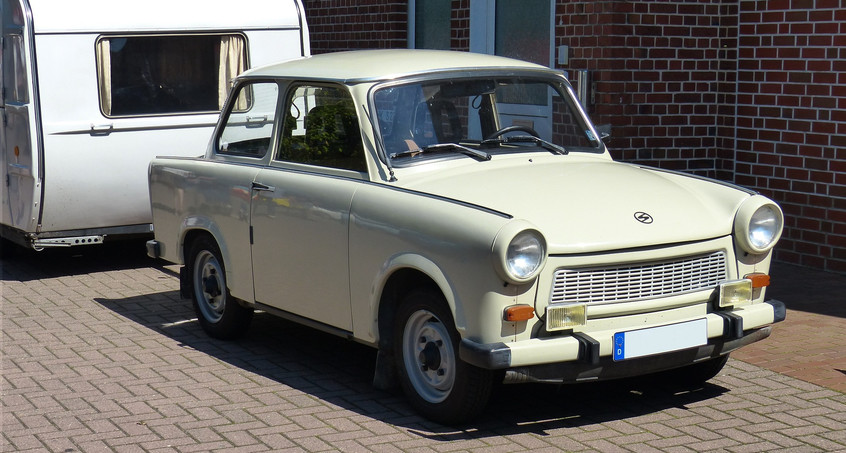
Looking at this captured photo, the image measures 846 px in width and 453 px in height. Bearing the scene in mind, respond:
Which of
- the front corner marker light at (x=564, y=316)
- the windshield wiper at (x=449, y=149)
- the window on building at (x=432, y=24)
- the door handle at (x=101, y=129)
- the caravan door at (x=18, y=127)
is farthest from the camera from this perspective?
the window on building at (x=432, y=24)

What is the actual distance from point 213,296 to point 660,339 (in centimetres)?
315

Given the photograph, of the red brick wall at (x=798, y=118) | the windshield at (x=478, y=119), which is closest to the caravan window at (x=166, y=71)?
the windshield at (x=478, y=119)

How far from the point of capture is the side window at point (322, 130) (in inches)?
244

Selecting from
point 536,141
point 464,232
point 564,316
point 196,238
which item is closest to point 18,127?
point 196,238

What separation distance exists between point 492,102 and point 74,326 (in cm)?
321

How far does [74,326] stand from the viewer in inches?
307

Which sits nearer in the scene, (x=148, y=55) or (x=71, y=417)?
(x=71, y=417)

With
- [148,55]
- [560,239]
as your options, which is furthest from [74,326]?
[560,239]

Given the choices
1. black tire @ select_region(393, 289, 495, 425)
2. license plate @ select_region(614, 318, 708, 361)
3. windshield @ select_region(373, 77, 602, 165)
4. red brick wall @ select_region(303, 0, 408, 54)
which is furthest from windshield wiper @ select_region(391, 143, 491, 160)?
red brick wall @ select_region(303, 0, 408, 54)

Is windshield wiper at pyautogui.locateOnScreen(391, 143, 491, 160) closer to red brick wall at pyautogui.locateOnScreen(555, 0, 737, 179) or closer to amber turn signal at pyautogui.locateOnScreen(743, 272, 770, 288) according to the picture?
amber turn signal at pyautogui.locateOnScreen(743, 272, 770, 288)

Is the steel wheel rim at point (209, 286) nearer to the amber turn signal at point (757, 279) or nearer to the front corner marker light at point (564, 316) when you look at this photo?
the front corner marker light at point (564, 316)

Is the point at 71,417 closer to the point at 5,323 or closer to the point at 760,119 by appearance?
the point at 5,323

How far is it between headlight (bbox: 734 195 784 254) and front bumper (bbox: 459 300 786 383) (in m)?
0.39

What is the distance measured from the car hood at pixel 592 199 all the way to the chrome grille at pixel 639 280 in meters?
0.11
